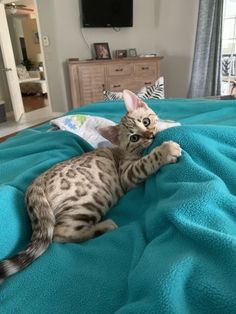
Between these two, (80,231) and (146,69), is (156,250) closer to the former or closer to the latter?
(80,231)

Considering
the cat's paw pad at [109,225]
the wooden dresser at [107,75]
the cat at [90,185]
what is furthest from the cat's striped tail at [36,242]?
the wooden dresser at [107,75]

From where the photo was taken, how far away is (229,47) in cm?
377

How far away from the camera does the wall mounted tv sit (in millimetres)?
3842

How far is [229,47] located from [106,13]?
1883 mm

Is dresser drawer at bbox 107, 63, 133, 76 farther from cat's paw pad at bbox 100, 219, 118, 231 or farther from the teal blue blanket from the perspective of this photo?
cat's paw pad at bbox 100, 219, 118, 231

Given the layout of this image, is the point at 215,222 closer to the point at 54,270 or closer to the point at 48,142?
the point at 54,270

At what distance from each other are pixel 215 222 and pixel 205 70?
3.67m

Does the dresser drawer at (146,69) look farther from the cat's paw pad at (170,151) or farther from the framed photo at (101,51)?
the cat's paw pad at (170,151)

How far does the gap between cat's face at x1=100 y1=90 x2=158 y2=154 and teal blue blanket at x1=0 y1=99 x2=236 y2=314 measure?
0.12 meters

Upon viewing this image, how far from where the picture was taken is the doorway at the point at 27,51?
6598 millimetres

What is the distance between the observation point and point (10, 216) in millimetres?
701

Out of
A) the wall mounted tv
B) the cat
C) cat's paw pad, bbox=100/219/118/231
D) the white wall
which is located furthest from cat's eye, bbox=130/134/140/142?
the wall mounted tv

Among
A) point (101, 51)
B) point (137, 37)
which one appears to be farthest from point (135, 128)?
point (137, 37)

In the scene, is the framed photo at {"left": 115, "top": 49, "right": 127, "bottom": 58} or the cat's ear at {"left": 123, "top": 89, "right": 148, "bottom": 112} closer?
the cat's ear at {"left": 123, "top": 89, "right": 148, "bottom": 112}
